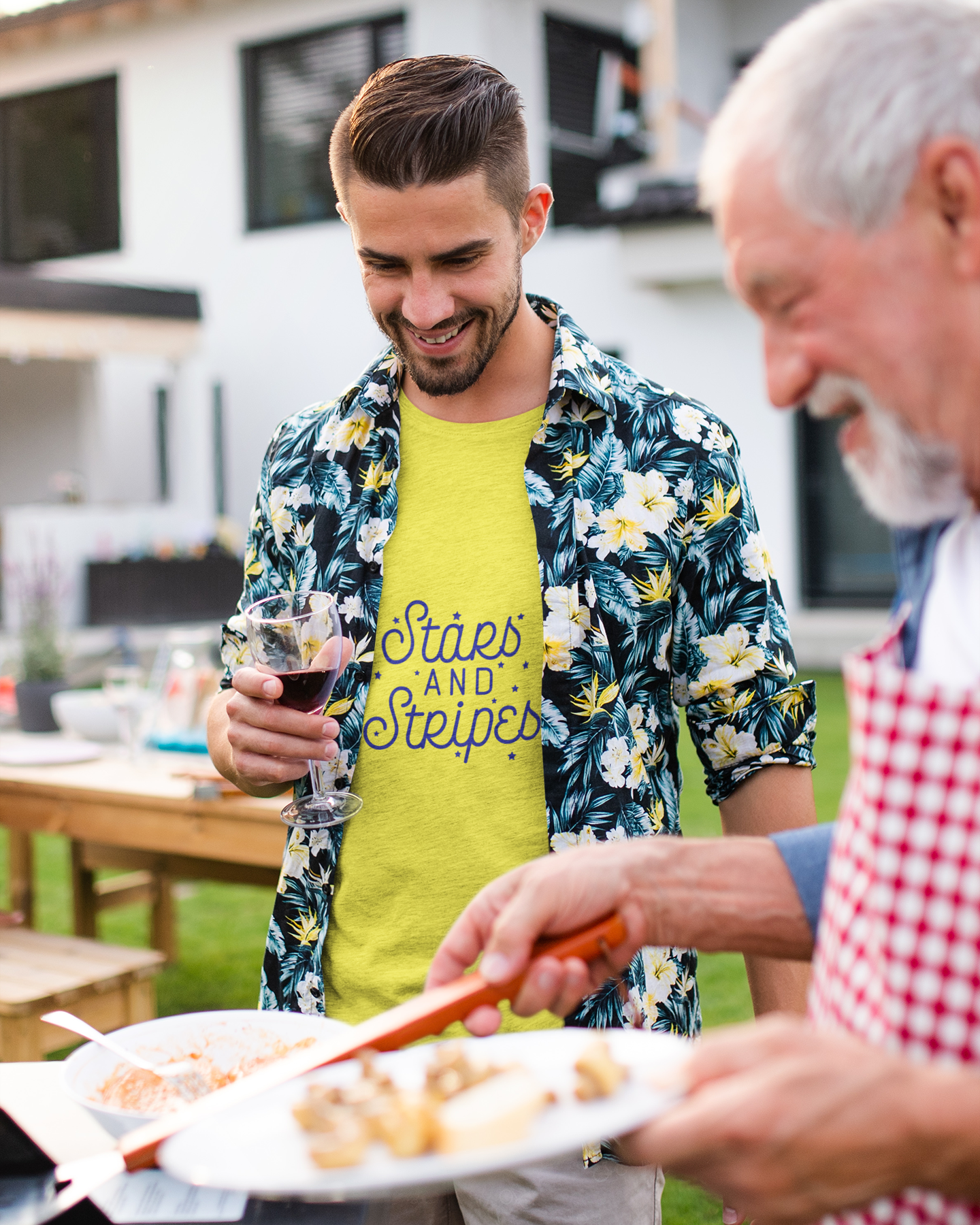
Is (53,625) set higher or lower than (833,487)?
lower

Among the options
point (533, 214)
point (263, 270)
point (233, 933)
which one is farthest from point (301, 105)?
point (533, 214)

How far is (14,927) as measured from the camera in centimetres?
463

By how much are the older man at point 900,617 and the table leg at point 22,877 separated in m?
4.41

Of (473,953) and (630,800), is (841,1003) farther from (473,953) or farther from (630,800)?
(630,800)

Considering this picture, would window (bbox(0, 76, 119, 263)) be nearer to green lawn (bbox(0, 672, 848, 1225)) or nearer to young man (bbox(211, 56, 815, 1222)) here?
green lawn (bbox(0, 672, 848, 1225))

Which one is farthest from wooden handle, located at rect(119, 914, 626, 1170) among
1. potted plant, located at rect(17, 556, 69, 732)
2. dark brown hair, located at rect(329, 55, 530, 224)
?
potted plant, located at rect(17, 556, 69, 732)

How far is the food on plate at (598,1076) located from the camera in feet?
3.68

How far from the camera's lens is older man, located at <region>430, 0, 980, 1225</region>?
3.22 ft

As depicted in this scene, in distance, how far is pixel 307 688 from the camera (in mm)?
1979

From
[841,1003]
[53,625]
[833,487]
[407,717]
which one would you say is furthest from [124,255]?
[841,1003]

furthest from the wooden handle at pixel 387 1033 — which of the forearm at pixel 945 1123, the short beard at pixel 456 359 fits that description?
the short beard at pixel 456 359

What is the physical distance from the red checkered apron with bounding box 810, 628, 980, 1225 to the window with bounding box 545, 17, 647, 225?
43.6 feet

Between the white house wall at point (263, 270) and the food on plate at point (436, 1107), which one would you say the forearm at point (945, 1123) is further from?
the white house wall at point (263, 270)

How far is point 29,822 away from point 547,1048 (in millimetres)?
3470
